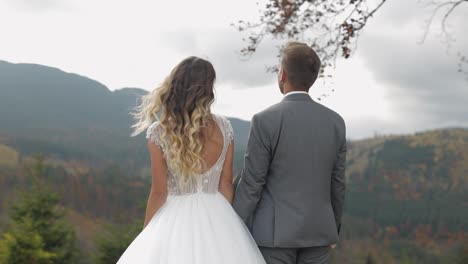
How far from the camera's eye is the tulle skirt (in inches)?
133

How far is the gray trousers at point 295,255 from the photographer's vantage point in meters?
3.32

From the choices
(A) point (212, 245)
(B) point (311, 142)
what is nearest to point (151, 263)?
(A) point (212, 245)

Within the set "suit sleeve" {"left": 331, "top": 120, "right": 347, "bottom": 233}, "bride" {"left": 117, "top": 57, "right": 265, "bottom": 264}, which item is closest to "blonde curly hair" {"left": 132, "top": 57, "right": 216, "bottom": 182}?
"bride" {"left": 117, "top": 57, "right": 265, "bottom": 264}

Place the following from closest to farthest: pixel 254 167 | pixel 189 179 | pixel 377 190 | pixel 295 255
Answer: pixel 254 167 < pixel 295 255 < pixel 189 179 < pixel 377 190

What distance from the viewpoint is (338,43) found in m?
7.20

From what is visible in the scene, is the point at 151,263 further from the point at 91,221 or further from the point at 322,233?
the point at 91,221

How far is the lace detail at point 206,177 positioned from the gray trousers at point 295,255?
0.56m

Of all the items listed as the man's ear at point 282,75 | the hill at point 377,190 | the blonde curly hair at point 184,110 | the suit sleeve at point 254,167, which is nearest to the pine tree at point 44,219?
the blonde curly hair at point 184,110

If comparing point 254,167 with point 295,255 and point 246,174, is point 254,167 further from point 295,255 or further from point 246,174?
point 295,255

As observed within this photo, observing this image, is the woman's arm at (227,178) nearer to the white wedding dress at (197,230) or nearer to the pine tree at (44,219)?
the white wedding dress at (197,230)

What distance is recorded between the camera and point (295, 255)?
335 cm

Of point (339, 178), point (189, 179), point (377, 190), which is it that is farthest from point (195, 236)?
point (377, 190)

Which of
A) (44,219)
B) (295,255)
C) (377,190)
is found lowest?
(377,190)

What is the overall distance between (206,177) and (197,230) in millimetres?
364
